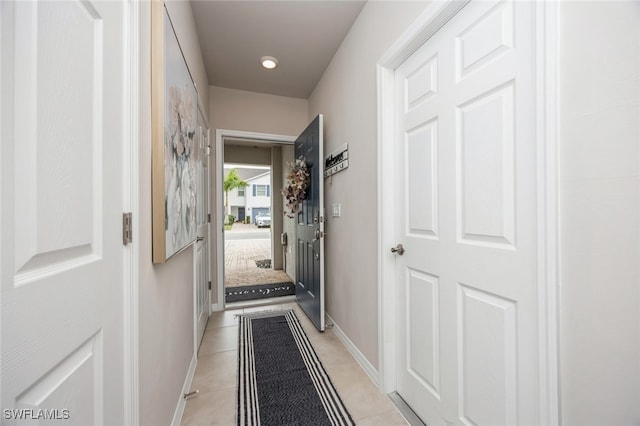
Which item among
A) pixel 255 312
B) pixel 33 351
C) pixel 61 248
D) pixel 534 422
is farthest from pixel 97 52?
pixel 255 312

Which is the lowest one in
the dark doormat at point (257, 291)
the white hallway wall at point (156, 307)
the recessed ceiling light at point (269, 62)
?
the dark doormat at point (257, 291)

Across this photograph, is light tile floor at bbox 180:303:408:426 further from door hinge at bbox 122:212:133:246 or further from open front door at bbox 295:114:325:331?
Answer: door hinge at bbox 122:212:133:246

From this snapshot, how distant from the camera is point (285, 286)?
12.9 feet

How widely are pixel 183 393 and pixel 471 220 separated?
6.06 feet

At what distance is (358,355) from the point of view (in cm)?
198

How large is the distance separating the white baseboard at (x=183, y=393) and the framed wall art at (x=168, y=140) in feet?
2.88

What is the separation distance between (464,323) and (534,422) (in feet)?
1.20

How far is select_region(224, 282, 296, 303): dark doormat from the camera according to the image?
11.3 feet

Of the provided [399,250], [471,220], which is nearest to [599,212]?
[471,220]

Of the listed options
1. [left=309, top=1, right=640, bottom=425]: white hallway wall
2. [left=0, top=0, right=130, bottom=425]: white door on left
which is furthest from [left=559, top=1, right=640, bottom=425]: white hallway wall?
[left=0, top=0, right=130, bottom=425]: white door on left

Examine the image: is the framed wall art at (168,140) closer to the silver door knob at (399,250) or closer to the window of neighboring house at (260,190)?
the silver door knob at (399,250)

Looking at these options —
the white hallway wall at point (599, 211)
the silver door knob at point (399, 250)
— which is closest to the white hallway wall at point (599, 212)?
the white hallway wall at point (599, 211)

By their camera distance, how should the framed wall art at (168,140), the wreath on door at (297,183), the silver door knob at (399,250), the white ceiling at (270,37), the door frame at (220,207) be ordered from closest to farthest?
the framed wall art at (168,140)
the silver door knob at (399,250)
the white ceiling at (270,37)
the wreath on door at (297,183)
the door frame at (220,207)

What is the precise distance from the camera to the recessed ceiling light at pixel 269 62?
248 centimetres
